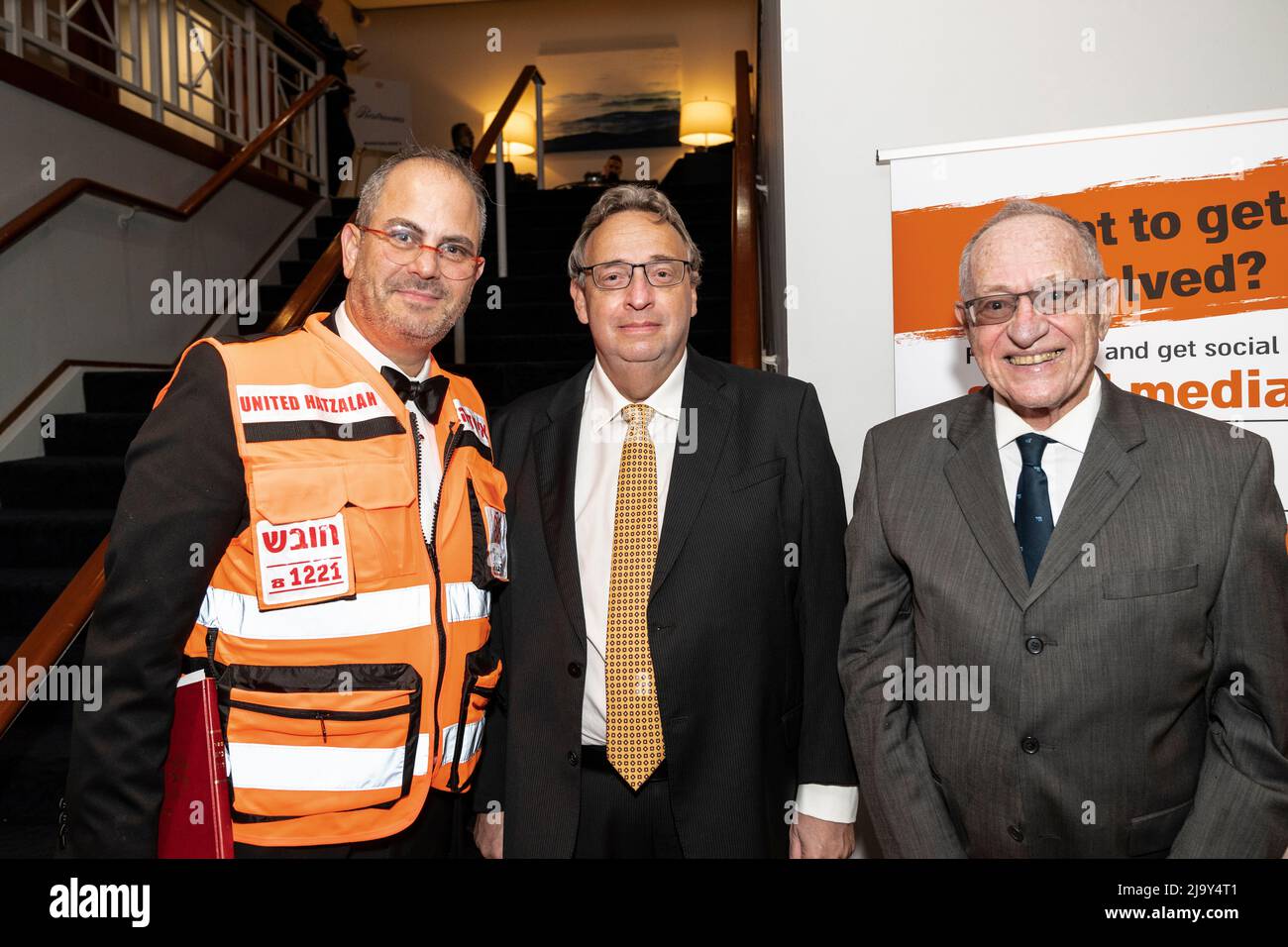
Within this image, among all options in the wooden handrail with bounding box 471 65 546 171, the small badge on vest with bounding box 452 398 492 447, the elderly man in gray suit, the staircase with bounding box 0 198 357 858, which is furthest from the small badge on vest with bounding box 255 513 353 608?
the wooden handrail with bounding box 471 65 546 171

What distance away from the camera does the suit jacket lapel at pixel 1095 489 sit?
1.31m

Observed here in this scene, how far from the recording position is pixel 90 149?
4633 mm

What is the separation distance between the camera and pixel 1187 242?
1887mm

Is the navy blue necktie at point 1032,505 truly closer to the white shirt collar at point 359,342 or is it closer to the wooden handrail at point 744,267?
Answer: the wooden handrail at point 744,267

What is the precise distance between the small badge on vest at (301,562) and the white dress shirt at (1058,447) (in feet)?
3.60

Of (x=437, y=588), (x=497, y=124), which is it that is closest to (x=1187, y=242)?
(x=437, y=588)

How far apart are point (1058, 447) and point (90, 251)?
16.1 ft

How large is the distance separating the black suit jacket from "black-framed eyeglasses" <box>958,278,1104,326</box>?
40cm

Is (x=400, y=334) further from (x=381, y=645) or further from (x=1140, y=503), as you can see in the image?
(x=1140, y=503)

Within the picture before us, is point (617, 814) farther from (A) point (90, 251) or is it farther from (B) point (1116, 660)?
(A) point (90, 251)

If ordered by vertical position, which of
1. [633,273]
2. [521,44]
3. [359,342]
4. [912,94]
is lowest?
[359,342]

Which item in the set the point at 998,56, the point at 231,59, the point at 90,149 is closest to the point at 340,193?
the point at 231,59

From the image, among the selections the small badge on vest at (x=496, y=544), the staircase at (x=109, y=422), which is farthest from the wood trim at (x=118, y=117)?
the small badge on vest at (x=496, y=544)
